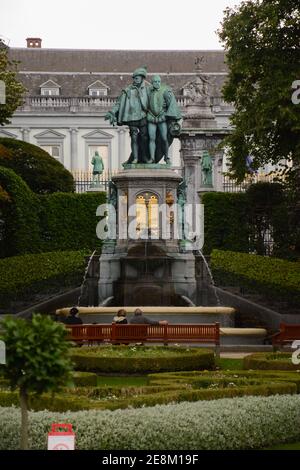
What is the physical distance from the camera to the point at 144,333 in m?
29.7

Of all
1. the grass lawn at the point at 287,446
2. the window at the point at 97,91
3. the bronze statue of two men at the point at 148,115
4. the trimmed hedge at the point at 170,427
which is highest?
the window at the point at 97,91

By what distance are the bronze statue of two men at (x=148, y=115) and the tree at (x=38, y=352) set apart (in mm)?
25276

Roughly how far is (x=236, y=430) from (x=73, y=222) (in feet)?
101

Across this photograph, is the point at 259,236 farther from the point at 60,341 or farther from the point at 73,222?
the point at 60,341

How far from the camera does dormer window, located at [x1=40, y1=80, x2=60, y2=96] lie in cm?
9094

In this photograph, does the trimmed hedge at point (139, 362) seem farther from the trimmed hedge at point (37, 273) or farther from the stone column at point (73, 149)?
the stone column at point (73, 149)

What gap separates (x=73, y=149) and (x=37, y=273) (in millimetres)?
49946

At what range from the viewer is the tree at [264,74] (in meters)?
39.4

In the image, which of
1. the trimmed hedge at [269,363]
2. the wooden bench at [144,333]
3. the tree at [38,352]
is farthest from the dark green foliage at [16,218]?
the tree at [38,352]

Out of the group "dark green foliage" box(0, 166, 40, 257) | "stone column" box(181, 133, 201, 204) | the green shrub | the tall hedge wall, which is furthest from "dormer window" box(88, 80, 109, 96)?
the green shrub

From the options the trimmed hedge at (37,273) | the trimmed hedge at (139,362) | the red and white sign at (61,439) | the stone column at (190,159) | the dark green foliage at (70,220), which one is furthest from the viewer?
the stone column at (190,159)

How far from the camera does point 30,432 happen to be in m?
17.3

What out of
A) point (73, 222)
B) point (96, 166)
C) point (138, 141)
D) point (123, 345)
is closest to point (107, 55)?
point (96, 166)

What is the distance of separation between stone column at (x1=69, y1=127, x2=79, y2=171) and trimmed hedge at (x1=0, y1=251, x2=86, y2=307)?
46.4m
